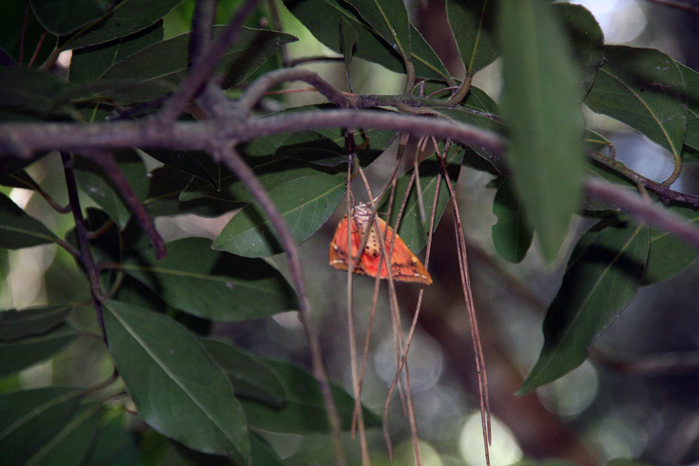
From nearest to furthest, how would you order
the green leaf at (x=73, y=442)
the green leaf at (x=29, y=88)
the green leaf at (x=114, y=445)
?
the green leaf at (x=29, y=88) → the green leaf at (x=73, y=442) → the green leaf at (x=114, y=445)

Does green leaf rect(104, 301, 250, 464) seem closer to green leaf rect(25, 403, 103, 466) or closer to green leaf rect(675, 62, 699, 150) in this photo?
green leaf rect(25, 403, 103, 466)

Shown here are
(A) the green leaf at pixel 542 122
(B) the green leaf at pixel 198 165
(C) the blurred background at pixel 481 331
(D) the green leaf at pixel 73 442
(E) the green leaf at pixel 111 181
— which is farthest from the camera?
(C) the blurred background at pixel 481 331

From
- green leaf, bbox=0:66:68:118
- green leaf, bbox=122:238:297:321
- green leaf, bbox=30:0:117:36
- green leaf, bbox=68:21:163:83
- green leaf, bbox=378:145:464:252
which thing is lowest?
green leaf, bbox=122:238:297:321

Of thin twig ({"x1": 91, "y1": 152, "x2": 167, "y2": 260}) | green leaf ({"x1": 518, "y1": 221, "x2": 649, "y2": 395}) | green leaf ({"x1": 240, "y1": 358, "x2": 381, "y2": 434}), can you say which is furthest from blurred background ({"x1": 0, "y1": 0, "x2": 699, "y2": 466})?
thin twig ({"x1": 91, "y1": 152, "x2": 167, "y2": 260})

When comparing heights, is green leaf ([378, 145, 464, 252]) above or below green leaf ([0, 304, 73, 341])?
above

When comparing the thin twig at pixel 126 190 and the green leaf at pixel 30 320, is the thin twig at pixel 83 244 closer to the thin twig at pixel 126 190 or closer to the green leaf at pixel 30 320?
the green leaf at pixel 30 320

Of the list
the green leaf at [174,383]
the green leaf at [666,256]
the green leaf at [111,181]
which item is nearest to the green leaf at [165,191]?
the green leaf at [111,181]

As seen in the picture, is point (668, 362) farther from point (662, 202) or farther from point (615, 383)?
point (615, 383)
